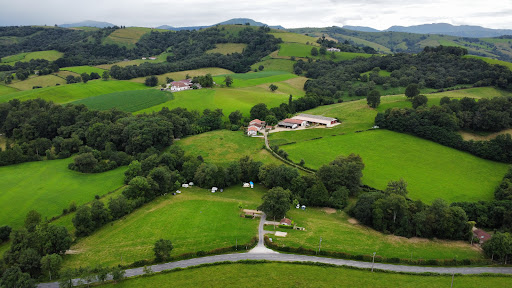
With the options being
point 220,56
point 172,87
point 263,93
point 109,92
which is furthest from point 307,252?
point 220,56

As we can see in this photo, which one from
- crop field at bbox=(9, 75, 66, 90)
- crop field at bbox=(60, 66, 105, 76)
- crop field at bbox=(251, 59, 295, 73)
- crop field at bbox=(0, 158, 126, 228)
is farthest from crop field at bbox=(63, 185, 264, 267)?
crop field at bbox=(60, 66, 105, 76)

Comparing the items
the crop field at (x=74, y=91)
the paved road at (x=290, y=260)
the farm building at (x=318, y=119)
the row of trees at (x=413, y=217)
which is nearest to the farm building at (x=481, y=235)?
the row of trees at (x=413, y=217)

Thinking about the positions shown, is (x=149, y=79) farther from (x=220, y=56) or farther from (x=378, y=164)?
(x=378, y=164)

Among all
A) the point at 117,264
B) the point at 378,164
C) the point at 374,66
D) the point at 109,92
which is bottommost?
the point at 117,264

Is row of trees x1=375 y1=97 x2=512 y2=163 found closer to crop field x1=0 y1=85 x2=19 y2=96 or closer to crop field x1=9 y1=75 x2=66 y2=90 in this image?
crop field x1=0 y1=85 x2=19 y2=96

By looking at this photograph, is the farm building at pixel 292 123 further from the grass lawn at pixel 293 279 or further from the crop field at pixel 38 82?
the crop field at pixel 38 82

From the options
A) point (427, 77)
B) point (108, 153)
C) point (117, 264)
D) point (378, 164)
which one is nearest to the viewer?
point (117, 264)
